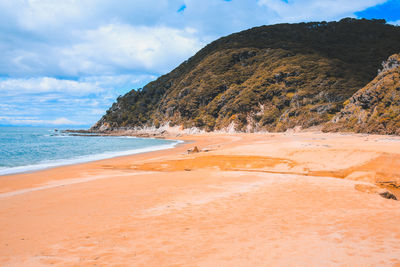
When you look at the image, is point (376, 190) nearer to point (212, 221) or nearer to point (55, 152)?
point (212, 221)

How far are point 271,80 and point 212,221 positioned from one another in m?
70.8

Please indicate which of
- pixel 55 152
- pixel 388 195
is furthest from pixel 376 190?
pixel 55 152

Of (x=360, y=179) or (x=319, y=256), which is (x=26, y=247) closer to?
(x=319, y=256)

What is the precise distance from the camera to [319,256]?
3.90m

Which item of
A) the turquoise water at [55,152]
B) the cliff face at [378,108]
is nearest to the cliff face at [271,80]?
the cliff face at [378,108]

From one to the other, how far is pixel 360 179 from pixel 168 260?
32.4ft

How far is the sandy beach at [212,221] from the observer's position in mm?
4066

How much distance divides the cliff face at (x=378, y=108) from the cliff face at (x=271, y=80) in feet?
36.4

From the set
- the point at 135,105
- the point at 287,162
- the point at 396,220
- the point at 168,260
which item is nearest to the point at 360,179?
the point at 287,162

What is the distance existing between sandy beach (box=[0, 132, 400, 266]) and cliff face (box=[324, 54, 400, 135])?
72.7ft

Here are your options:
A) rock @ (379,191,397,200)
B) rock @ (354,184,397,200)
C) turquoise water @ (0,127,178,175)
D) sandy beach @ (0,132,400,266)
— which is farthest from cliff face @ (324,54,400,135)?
turquoise water @ (0,127,178,175)

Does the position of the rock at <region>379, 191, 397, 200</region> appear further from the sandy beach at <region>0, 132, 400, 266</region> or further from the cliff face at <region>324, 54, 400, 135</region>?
the cliff face at <region>324, 54, 400, 135</region>

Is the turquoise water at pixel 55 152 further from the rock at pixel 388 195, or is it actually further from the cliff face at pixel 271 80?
the cliff face at pixel 271 80

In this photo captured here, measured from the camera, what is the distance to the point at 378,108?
3089 cm
